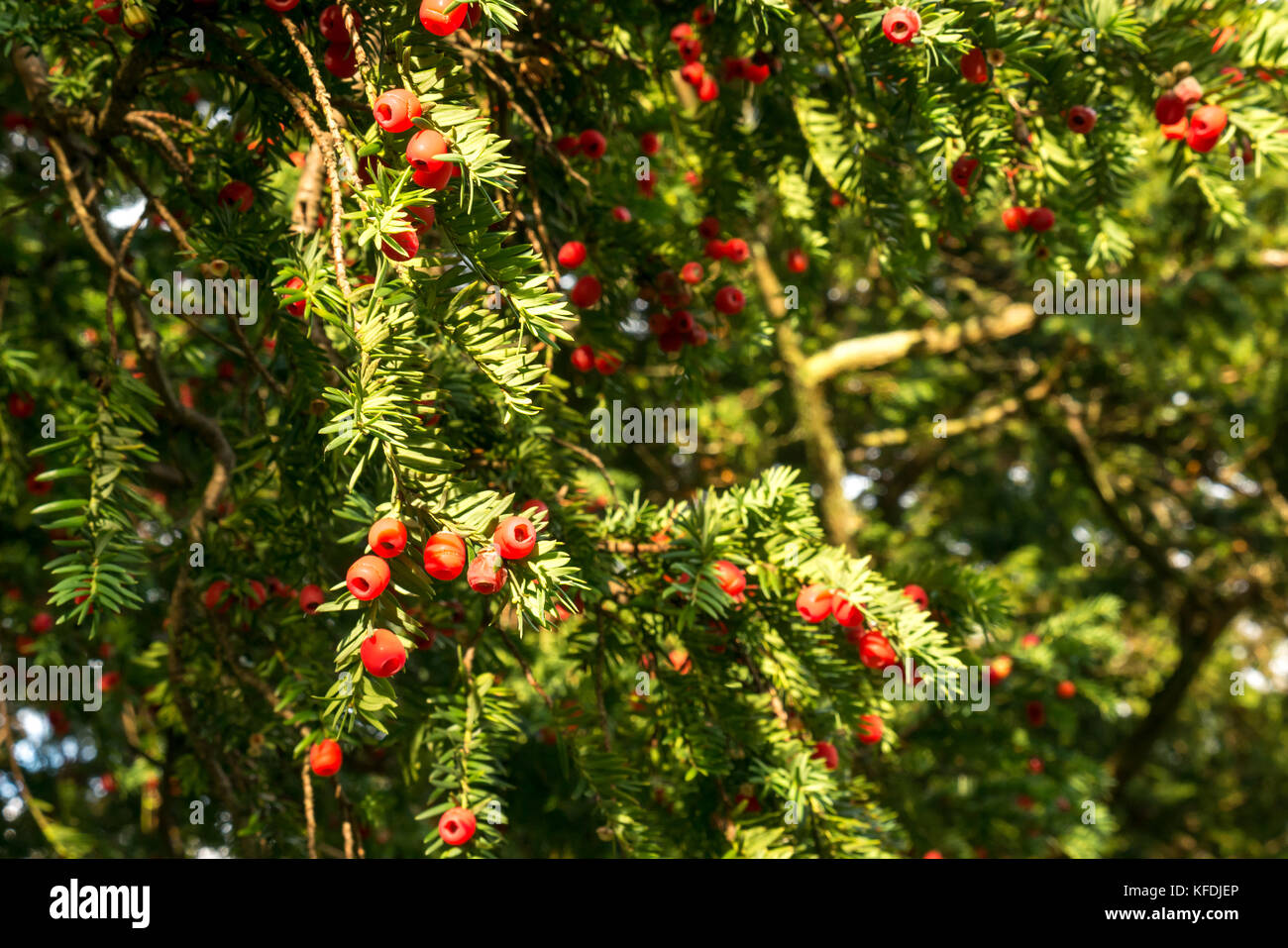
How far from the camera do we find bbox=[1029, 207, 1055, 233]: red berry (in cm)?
165

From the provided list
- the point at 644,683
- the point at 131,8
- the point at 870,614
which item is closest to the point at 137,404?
the point at 131,8

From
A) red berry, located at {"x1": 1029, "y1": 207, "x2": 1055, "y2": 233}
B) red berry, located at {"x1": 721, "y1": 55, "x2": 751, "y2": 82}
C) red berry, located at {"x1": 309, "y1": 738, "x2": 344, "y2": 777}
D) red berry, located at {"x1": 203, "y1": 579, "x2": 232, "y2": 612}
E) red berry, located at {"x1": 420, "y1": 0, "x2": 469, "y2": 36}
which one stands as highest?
red berry, located at {"x1": 721, "y1": 55, "x2": 751, "y2": 82}

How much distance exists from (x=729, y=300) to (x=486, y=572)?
3.75 feet

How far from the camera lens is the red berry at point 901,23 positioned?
1275mm

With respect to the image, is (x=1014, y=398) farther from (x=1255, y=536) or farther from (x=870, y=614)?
(x=870, y=614)

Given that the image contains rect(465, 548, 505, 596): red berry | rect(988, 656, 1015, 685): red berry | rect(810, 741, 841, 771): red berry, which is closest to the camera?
rect(465, 548, 505, 596): red berry

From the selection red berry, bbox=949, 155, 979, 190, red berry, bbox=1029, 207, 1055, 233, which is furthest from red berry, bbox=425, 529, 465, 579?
red berry, bbox=1029, 207, 1055, 233

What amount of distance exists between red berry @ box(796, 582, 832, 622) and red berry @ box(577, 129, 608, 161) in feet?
2.97

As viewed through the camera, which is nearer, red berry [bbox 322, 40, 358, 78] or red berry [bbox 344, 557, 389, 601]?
red berry [bbox 344, 557, 389, 601]

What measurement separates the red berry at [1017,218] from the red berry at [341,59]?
1.19 meters

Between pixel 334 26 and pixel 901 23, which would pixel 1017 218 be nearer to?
pixel 901 23

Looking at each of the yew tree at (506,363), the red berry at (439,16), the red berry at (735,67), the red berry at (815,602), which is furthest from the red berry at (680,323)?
the red berry at (439,16)

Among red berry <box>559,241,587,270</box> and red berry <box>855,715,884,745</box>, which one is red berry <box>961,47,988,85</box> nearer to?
red berry <box>559,241,587,270</box>
